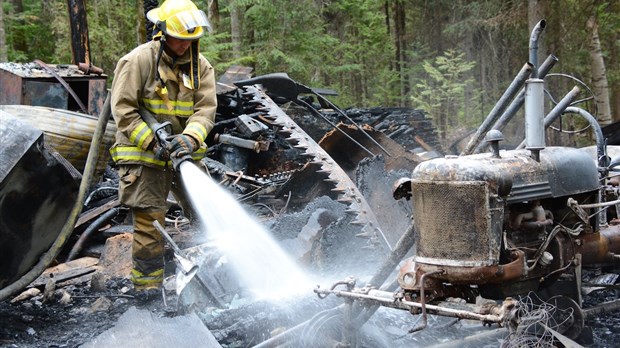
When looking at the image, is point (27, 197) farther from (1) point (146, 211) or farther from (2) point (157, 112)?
(2) point (157, 112)

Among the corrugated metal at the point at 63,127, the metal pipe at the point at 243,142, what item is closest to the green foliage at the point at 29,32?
the metal pipe at the point at 243,142

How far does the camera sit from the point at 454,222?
9.39 feet

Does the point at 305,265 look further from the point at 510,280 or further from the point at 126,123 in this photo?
the point at 510,280

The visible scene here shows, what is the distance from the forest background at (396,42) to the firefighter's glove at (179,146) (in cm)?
894

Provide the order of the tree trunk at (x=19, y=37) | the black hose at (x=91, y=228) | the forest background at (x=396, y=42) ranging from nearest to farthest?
1. the black hose at (x=91, y=228)
2. the forest background at (x=396, y=42)
3. the tree trunk at (x=19, y=37)

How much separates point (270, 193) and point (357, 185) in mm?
1473

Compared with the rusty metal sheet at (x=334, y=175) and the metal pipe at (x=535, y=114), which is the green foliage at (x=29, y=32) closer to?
the rusty metal sheet at (x=334, y=175)

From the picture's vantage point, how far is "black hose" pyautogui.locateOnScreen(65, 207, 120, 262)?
6.15 m

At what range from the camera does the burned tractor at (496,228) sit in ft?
9.22

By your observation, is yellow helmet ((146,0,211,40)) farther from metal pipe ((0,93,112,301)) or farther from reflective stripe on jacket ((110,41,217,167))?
metal pipe ((0,93,112,301))

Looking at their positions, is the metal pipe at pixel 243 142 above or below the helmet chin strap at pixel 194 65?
below

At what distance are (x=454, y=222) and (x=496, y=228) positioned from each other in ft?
0.63

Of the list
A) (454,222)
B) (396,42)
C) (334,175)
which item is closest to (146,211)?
(334,175)

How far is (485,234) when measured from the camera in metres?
2.80
